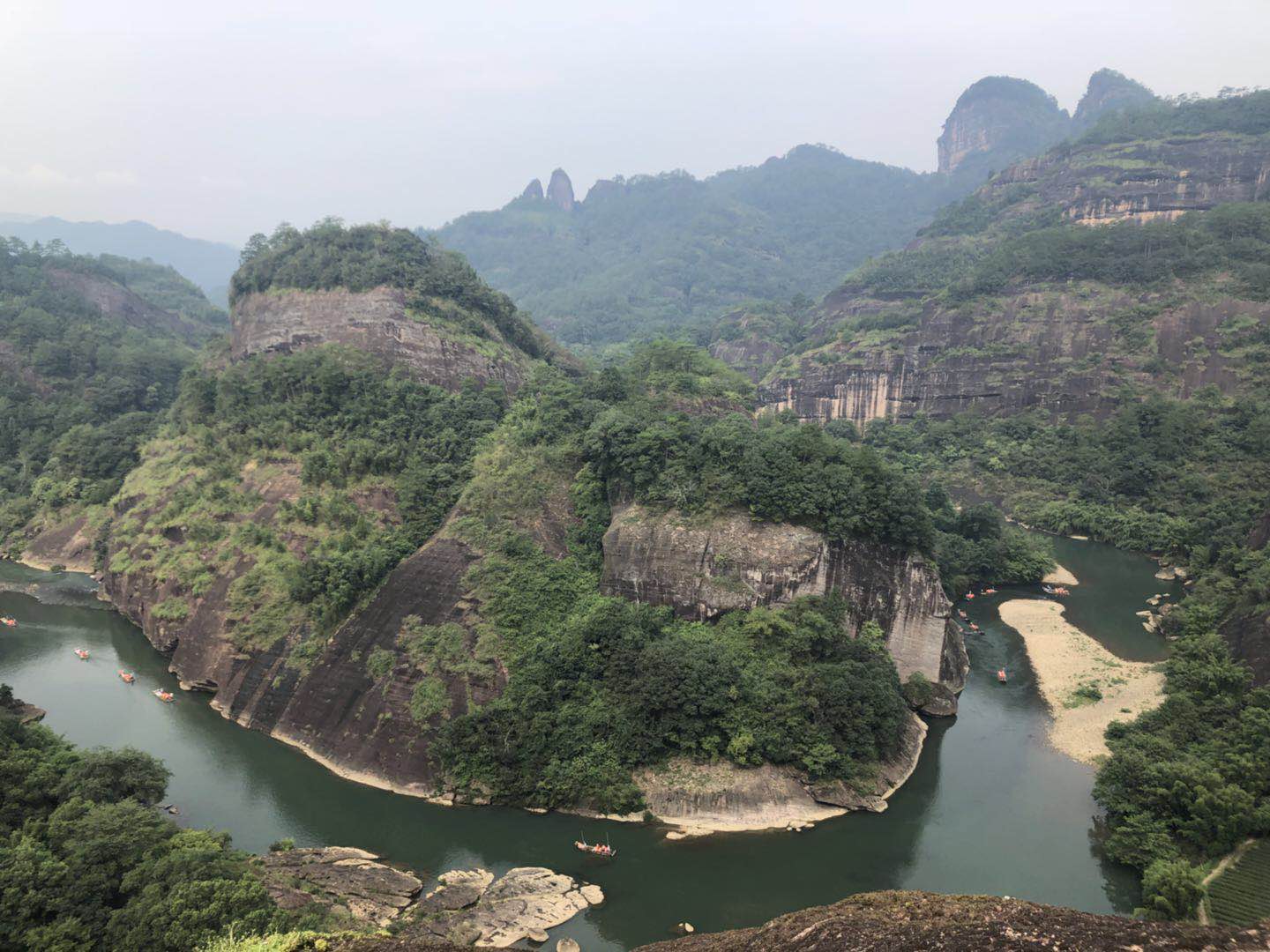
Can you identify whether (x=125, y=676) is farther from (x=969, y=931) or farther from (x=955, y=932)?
(x=969, y=931)

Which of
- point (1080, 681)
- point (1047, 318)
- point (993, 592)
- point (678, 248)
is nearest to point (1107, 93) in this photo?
point (678, 248)

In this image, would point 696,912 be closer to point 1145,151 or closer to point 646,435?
point 646,435

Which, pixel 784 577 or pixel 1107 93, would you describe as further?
pixel 1107 93

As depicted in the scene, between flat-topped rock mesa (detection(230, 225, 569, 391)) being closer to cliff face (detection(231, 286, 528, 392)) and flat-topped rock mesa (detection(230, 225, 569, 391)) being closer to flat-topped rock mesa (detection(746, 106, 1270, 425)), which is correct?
cliff face (detection(231, 286, 528, 392))

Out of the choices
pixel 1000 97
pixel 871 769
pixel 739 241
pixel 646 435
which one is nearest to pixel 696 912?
pixel 871 769

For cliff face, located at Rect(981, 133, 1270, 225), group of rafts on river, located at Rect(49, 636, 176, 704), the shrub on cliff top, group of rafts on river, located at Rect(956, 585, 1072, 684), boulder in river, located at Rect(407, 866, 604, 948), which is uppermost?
cliff face, located at Rect(981, 133, 1270, 225)

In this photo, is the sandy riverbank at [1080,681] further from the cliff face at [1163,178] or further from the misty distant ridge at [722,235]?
the misty distant ridge at [722,235]

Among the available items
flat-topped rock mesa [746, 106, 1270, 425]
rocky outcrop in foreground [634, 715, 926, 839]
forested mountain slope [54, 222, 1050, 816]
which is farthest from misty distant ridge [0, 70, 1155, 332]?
rocky outcrop in foreground [634, 715, 926, 839]
